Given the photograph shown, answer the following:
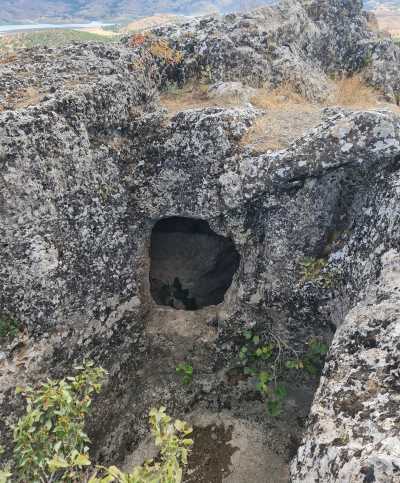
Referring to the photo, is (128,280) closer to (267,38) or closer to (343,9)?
(267,38)

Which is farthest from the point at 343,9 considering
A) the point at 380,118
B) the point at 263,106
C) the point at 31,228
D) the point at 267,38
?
the point at 31,228

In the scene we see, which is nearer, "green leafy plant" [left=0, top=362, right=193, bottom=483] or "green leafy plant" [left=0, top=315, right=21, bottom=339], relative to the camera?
"green leafy plant" [left=0, top=362, right=193, bottom=483]

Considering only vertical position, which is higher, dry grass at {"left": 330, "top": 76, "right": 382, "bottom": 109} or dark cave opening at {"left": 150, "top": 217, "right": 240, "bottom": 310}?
dry grass at {"left": 330, "top": 76, "right": 382, "bottom": 109}

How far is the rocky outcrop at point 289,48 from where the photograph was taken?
35.3 feet

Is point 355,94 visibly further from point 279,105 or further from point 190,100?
point 190,100

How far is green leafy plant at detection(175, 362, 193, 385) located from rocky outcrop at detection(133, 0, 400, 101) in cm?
677

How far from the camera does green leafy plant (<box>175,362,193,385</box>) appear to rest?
927 cm

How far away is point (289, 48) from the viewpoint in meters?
11.6

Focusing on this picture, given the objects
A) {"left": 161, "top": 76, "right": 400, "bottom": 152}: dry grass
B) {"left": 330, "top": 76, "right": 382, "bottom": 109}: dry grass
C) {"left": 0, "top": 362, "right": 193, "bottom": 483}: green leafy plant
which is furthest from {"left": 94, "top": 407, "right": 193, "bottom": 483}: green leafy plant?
{"left": 330, "top": 76, "right": 382, "bottom": 109}: dry grass

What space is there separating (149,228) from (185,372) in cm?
318

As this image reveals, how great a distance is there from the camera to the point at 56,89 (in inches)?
304

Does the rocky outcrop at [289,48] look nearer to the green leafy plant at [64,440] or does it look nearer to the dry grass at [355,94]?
the dry grass at [355,94]

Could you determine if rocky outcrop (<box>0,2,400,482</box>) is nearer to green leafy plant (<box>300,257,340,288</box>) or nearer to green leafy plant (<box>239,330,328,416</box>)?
green leafy plant (<box>300,257,340,288</box>)

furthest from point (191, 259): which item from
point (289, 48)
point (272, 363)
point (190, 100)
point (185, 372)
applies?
point (289, 48)
